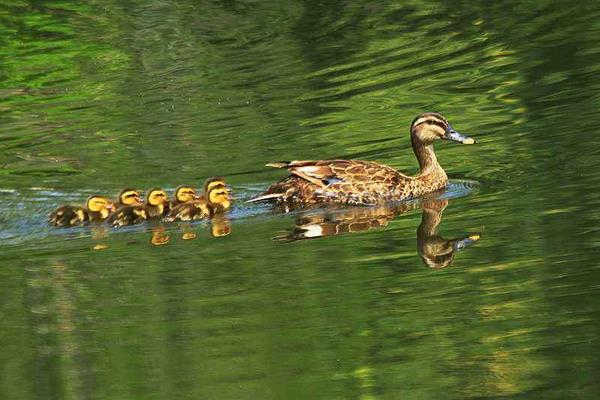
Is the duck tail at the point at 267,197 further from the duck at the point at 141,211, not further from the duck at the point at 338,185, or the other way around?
the duck at the point at 141,211

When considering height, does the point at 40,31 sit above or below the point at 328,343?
above

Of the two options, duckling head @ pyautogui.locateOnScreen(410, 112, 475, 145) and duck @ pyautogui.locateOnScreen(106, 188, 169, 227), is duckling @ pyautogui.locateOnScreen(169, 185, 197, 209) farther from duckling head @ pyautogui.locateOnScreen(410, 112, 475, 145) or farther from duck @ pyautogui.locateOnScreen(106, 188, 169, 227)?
duckling head @ pyautogui.locateOnScreen(410, 112, 475, 145)

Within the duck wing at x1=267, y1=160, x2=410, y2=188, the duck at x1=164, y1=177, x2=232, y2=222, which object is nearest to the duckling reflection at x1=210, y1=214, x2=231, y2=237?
the duck at x1=164, y1=177, x2=232, y2=222

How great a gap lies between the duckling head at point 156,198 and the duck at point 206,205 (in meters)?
0.12

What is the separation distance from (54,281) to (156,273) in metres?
0.55

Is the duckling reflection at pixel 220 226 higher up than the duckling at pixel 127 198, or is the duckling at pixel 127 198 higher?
the duckling at pixel 127 198

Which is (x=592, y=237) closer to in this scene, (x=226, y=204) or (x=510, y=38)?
(x=226, y=204)

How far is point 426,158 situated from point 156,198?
1.91 meters

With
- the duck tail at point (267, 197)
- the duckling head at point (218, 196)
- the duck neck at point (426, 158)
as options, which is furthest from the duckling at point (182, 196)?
the duck neck at point (426, 158)

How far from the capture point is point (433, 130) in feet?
36.1

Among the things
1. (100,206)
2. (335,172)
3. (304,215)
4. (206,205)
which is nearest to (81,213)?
(100,206)

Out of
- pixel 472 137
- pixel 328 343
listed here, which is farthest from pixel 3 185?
pixel 328 343

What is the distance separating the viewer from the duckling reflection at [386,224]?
340 inches

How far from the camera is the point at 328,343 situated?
276 inches
